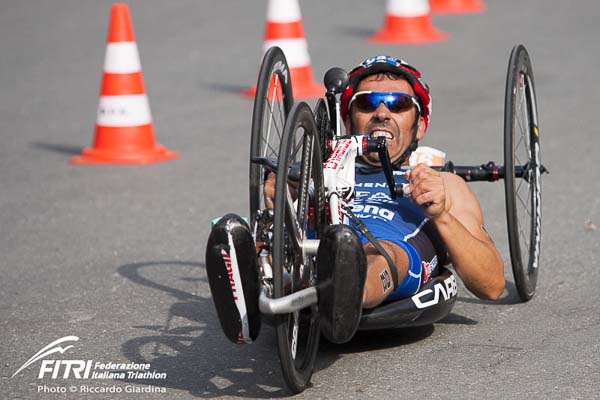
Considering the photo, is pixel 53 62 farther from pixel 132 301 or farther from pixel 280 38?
pixel 132 301

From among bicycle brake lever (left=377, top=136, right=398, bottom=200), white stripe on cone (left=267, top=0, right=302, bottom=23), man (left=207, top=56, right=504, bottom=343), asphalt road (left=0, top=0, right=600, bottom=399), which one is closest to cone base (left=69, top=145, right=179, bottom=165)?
asphalt road (left=0, top=0, right=600, bottom=399)

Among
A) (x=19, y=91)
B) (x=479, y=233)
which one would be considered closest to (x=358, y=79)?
(x=479, y=233)

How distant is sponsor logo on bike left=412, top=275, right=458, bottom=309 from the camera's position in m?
4.39

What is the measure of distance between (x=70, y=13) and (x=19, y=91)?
→ 3555 millimetres

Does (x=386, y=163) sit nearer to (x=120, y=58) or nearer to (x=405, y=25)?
(x=120, y=58)

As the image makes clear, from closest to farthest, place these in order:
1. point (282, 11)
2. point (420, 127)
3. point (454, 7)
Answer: point (420, 127) → point (282, 11) → point (454, 7)

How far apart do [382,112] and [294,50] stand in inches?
184

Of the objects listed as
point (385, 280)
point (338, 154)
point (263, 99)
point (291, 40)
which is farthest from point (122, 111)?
point (385, 280)

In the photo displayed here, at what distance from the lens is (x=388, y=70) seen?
493 centimetres

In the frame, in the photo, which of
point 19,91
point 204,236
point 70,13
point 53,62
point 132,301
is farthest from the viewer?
point 70,13

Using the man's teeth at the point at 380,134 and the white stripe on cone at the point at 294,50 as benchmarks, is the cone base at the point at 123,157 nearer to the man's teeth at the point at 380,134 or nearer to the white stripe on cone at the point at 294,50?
the white stripe on cone at the point at 294,50

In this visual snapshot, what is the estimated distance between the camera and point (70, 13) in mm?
13812

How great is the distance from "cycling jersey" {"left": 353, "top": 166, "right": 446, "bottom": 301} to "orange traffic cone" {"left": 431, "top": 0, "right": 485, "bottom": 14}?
864 centimetres

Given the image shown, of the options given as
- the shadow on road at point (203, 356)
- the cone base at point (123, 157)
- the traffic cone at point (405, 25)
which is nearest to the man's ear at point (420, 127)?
the shadow on road at point (203, 356)
